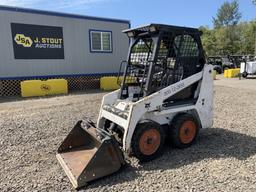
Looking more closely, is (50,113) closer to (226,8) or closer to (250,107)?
(250,107)

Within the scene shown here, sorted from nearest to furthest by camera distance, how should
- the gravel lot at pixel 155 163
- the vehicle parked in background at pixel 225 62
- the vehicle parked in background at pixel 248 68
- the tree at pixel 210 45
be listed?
the gravel lot at pixel 155 163 < the vehicle parked in background at pixel 248 68 < the vehicle parked in background at pixel 225 62 < the tree at pixel 210 45

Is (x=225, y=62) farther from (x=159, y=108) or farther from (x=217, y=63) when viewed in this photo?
(x=159, y=108)

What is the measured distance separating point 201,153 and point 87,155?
73.6 inches

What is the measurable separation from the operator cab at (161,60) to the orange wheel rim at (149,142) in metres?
0.63

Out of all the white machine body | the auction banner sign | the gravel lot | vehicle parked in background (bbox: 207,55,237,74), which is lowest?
the gravel lot

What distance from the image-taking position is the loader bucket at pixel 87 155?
331 centimetres

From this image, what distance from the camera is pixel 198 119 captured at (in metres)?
4.61

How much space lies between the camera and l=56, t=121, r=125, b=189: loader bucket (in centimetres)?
331

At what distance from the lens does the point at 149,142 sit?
12.8ft

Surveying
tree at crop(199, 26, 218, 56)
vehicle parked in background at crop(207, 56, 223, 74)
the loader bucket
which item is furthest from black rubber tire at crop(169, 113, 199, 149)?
tree at crop(199, 26, 218, 56)

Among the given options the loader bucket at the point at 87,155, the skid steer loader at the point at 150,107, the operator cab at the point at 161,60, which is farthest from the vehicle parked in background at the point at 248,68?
the loader bucket at the point at 87,155

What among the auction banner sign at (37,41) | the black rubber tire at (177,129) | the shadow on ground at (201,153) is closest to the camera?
the shadow on ground at (201,153)

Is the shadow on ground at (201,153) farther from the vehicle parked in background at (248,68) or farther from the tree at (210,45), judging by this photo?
the tree at (210,45)

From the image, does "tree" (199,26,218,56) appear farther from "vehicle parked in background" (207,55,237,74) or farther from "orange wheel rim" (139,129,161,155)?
"orange wheel rim" (139,129,161,155)
